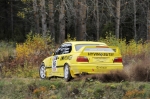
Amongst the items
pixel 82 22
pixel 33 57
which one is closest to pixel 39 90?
pixel 33 57

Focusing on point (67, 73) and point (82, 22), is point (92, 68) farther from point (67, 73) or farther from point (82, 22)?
point (82, 22)

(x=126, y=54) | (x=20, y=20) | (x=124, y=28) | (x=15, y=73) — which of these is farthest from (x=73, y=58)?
(x=20, y=20)

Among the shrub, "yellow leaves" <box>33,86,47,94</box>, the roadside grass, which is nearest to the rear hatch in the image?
the roadside grass

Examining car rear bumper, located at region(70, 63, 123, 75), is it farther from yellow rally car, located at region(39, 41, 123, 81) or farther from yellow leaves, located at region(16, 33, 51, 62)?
yellow leaves, located at region(16, 33, 51, 62)

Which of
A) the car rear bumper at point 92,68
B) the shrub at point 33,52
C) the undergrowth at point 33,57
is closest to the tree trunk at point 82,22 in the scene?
the undergrowth at point 33,57

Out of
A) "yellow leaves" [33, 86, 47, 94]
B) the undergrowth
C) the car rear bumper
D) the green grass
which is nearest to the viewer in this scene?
the green grass

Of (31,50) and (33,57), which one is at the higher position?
(31,50)

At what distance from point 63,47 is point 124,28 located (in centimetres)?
3924

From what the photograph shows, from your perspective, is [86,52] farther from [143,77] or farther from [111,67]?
[143,77]

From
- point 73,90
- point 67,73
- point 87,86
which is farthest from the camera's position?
point 67,73

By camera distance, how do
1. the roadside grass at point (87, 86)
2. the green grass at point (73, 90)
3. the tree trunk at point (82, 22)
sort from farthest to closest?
the tree trunk at point (82, 22) → the roadside grass at point (87, 86) → the green grass at point (73, 90)

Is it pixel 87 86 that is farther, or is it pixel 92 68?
pixel 92 68

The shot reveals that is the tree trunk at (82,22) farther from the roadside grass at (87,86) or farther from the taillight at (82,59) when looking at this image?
the taillight at (82,59)

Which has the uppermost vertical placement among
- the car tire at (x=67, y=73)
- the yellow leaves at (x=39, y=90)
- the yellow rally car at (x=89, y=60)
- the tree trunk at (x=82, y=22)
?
the tree trunk at (x=82, y=22)
